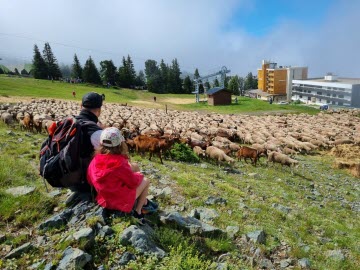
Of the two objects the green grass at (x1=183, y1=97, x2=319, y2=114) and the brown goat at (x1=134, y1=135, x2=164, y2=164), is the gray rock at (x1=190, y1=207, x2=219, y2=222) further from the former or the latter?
the green grass at (x1=183, y1=97, x2=319, y2=114)

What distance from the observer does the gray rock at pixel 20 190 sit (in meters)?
6.48

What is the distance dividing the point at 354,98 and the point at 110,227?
336 feet

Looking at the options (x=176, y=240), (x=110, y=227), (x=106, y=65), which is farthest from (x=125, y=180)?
(x=106, y=65)

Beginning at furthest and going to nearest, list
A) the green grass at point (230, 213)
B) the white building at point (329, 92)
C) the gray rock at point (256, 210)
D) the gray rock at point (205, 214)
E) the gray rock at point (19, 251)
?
the white building at point (329, 92) → the gray rock at point (256, 210) → the gray rock at point (205, 214) → the green grass at point (230, 213) → the gray rock at point (19, 251)

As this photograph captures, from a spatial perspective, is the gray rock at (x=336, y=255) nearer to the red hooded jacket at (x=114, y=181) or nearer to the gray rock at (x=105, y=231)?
the red hooded jacket at (x=114, y=181)

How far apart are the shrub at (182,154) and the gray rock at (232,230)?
8508 mm

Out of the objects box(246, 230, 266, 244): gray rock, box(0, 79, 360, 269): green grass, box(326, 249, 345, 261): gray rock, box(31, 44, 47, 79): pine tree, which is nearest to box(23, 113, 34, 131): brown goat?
box(0, 79, 360, 269): green grass

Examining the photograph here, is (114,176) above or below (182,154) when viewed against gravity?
above

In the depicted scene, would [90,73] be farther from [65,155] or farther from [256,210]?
[65,155]

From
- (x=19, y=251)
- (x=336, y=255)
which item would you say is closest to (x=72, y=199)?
(x=19, y=251)

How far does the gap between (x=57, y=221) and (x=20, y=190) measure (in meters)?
1.82

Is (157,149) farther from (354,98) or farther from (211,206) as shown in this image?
(354,98)

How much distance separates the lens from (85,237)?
476 cm

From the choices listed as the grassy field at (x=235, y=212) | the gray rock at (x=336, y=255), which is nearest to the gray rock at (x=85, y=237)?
the grassy field at (x=235, y=212)
